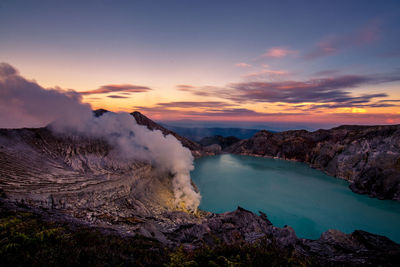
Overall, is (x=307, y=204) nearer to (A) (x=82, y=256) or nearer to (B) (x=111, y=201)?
(B) (x=111, y=201)

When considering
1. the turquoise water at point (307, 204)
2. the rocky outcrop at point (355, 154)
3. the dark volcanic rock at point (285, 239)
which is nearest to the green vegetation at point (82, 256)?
the dark volcanic rock at point (285, 239)

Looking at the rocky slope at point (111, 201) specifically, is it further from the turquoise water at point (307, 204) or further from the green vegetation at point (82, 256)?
the turquoise water at point (307, 204)

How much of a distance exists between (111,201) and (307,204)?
95.5ft

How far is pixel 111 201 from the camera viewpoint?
15.4 metres

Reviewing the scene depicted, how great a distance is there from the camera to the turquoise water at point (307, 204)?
2245 cm

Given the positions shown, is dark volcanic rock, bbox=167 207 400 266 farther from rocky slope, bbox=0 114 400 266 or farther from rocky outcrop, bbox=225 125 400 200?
rocky outcrop, bbox=225 125 400 200

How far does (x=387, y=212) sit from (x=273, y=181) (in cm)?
1973

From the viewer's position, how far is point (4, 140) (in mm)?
14922

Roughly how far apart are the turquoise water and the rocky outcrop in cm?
270

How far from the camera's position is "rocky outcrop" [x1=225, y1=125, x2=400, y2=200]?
32531 mm

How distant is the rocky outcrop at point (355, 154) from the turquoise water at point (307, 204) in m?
2.70

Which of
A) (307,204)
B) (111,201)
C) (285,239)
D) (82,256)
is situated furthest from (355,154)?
(82,256)

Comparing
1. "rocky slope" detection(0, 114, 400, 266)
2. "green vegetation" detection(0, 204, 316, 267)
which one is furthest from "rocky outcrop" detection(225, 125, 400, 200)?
"green vegetation" detection(0, 204, 316, 267)

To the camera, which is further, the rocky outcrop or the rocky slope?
the rocky outcrop
